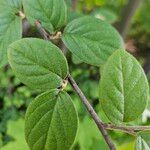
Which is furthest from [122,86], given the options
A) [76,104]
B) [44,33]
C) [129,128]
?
[76,104]

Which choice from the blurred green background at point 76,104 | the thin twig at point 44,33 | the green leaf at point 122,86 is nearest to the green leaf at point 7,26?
the thin twig at point 44,33

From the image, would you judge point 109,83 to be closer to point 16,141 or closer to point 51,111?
point 51,111

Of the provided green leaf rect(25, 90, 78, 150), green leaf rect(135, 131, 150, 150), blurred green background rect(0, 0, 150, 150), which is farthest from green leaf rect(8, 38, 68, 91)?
blurred green background rect(0, 0, 150, 150)

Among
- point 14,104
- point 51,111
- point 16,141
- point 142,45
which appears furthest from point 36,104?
point 142,45

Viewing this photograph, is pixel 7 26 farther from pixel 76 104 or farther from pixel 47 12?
pixel 76 104

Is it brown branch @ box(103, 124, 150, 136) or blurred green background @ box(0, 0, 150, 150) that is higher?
brown branch @ box(103, 124, 150, 136)

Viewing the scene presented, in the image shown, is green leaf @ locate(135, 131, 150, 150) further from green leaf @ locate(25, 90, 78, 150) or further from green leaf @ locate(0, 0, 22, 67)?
green leaf @ locate(0, 0, 22, 67)
